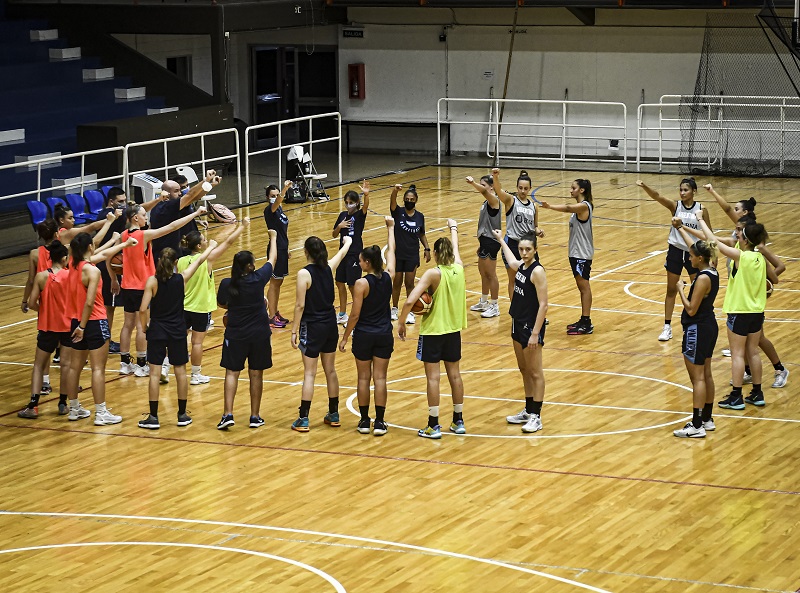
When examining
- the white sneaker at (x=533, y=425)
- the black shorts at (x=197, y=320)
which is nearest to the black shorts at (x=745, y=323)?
the white sneaker at (x=533, y=425)

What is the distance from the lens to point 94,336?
37.1 ft

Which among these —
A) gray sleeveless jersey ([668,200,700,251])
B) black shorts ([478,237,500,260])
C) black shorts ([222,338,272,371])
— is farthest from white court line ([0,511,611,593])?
black shorts ([478,237,500,260])

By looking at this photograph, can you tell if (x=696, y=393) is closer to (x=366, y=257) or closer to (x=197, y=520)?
(x=366, y=257)

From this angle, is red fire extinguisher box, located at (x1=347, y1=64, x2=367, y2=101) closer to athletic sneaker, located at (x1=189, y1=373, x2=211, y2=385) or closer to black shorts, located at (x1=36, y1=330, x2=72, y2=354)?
athletic sneaker, located at (x1=189, y1=373, x2=211, y2=385)

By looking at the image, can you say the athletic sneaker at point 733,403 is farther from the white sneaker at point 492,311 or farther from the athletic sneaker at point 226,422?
the athletic sneaker at point 226,422

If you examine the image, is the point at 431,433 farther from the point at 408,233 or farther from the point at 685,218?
the point at 685,218

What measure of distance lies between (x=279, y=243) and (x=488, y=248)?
2.53m

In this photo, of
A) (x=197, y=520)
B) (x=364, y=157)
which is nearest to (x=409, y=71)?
(x=364, y=157)

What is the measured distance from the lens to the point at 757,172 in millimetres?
26719

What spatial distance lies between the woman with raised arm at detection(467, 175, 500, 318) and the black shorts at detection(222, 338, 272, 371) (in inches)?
174

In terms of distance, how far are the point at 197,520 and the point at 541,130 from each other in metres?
22.3

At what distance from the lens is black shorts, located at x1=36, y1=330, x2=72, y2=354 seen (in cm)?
1162

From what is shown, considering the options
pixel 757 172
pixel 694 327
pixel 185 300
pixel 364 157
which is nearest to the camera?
pixel 694 327

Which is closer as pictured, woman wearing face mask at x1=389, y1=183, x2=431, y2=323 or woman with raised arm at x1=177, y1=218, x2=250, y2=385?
woman with raised arm at x1=177, y1=218, x2=250, y2=385
